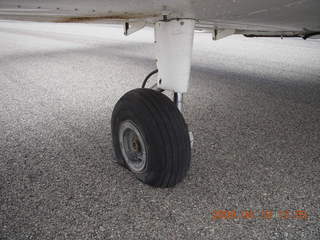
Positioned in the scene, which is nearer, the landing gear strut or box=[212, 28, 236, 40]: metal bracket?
the landing gear strut

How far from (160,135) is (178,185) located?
32cm

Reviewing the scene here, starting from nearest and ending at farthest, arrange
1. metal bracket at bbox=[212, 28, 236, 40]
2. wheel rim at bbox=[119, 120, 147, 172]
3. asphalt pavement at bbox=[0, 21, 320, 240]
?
1. asphalt pavement at bbox=[0, 21, 320, 240]
2. wheel rim at bbox=[119, 120, 147, 172]
3. metal bracket at bbox=[212, 28, 236, 40]

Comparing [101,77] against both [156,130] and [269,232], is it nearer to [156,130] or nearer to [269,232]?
[156,130]

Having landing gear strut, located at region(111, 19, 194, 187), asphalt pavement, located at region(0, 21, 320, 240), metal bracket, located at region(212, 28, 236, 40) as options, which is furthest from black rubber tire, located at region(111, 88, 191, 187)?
metal bracket, located at region(212, 28, 236, 40)

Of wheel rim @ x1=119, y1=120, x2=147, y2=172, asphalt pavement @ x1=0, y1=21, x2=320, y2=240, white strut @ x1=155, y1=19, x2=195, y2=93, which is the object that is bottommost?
asphalt pavement @ x1=0, y1=21, x2=320, y2=240

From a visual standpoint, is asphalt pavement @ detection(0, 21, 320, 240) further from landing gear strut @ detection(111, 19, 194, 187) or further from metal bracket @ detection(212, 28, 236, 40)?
metal bracket @ detection(212, 28, 236, 40)

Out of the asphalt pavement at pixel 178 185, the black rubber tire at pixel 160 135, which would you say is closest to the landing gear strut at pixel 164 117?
the black rubber tire at pixel 160 135

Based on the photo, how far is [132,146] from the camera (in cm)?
138

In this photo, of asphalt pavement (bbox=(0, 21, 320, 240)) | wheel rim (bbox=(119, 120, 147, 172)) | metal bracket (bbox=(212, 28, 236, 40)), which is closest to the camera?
asphalt pavement (bbox=(0, 21, 320, 240))

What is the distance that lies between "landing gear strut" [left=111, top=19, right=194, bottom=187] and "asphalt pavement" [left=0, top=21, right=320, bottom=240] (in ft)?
0.42

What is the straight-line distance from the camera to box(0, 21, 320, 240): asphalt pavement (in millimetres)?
1058

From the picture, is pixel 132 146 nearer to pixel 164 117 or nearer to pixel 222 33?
pixel 164 117

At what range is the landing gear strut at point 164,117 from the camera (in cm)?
116

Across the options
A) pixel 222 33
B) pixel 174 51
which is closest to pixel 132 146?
pixel 174 51
